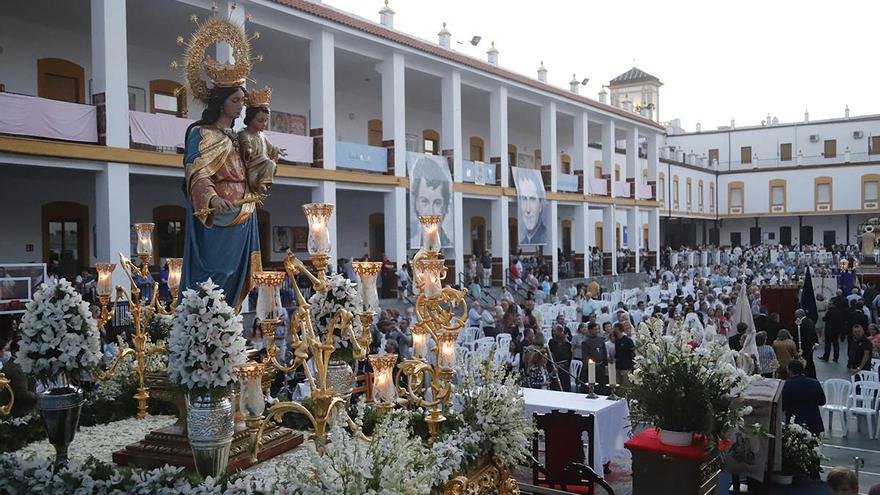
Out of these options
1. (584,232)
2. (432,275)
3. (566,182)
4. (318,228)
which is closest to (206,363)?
(318,228)

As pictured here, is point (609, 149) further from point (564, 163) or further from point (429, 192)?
point (429, 192)

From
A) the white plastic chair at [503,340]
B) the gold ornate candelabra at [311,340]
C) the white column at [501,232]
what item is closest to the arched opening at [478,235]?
the white column at [501,232]

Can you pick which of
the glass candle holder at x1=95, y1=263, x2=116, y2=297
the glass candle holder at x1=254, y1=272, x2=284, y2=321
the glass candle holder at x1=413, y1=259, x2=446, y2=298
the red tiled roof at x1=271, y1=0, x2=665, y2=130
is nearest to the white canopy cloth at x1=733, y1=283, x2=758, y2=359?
the glass candle holder at x1=413, y1=259, x2=446, y2=298

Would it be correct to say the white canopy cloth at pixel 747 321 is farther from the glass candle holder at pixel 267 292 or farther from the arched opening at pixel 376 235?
the arched opening at pixel 376 235

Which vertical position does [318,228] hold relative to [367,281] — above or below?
above

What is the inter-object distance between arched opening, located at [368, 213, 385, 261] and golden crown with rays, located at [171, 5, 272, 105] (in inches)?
714

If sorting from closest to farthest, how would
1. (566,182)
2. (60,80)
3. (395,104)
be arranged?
(60,80) < (395,104) < (566,182)

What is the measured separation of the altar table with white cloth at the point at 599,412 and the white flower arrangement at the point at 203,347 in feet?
13.2

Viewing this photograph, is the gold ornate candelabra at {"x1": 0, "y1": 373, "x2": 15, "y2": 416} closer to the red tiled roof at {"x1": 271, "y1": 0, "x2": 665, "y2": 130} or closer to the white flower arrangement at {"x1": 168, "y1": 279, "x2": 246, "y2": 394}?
the white flower arrangement at {"x1": 168, "y1": 279, "x2": 246, "y2": 394}

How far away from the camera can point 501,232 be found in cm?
2392

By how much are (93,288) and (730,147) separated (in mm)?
50621

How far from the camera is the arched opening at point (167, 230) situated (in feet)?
60.3

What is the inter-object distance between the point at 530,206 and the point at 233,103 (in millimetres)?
19604

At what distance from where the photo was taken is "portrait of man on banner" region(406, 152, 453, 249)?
2000 cm
